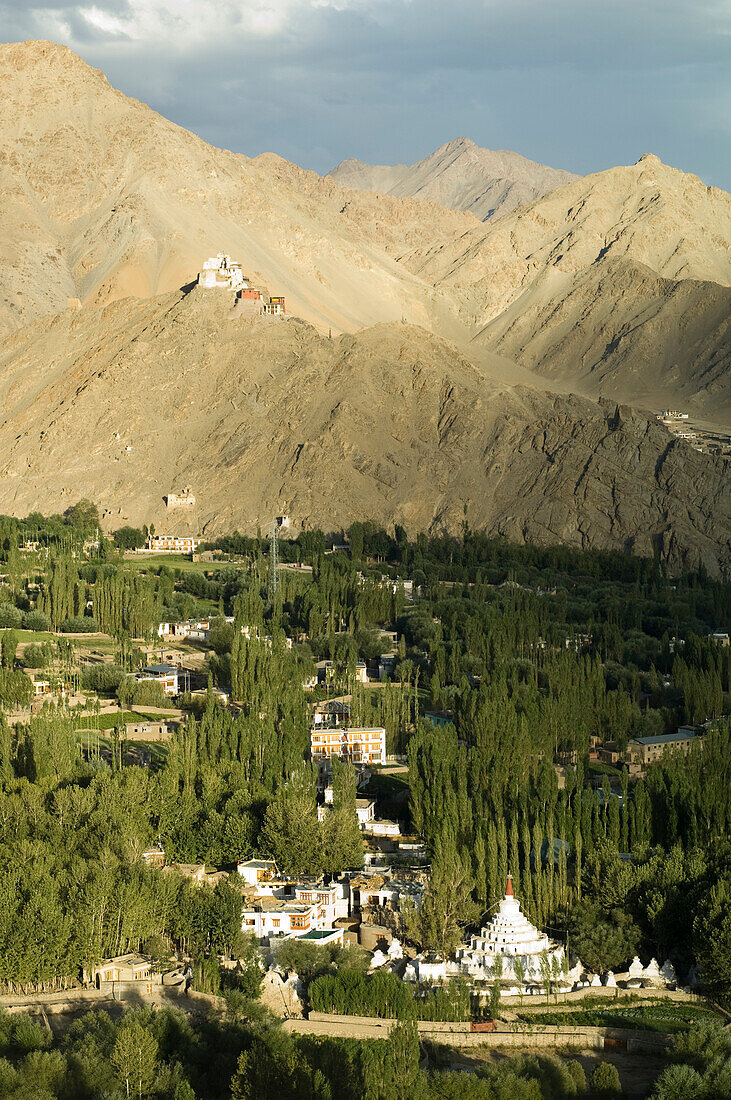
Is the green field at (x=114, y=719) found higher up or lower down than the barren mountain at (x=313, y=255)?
lower down

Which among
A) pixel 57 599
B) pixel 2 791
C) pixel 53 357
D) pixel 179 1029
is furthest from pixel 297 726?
pixel 53 357

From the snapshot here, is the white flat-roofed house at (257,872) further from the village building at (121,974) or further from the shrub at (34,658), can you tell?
the shrub at (34,658)

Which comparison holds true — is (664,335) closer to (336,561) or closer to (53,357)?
(53,357)

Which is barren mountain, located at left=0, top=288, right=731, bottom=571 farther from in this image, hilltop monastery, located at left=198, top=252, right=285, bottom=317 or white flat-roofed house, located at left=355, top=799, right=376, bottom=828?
white flat-roofed house, located at left=355, top=799, right=376, bottom=828

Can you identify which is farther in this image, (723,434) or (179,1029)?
(723,434)

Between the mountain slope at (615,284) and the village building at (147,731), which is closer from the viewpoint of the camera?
the village building at (147,731)

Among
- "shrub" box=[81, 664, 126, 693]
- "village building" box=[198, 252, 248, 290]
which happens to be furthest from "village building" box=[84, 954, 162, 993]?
"village building" box=[198, 252, 248, 290]

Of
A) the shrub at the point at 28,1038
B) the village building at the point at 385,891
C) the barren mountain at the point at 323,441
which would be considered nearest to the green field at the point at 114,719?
the village building at the point at 385,891
